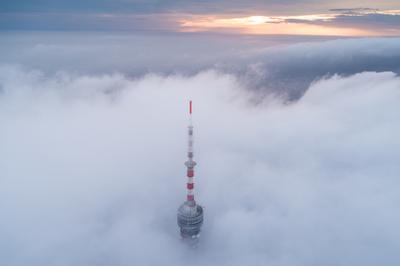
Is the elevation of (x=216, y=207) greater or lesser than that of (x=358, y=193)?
lesser

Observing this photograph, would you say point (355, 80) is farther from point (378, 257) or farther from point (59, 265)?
point (59, 265)

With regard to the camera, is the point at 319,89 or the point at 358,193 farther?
the point at 319,89

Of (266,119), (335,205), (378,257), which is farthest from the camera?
(266,119)

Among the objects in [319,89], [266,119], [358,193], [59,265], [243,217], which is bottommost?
[59,265]

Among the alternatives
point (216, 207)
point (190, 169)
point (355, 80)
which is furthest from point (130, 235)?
point (355, 80)

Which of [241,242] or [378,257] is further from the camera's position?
[241,242]

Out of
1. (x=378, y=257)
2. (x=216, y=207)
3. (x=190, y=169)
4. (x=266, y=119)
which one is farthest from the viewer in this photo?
(x=266, y=119)

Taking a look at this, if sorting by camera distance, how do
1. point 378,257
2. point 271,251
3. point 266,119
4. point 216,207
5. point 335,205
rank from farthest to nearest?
point 266,119, point 216,207, point 335,205, point 271,251, point 378,257

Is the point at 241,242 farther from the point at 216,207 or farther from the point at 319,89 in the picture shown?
the point at 319,89

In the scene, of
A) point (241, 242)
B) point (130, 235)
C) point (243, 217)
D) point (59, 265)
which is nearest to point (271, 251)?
point (241, 242)
